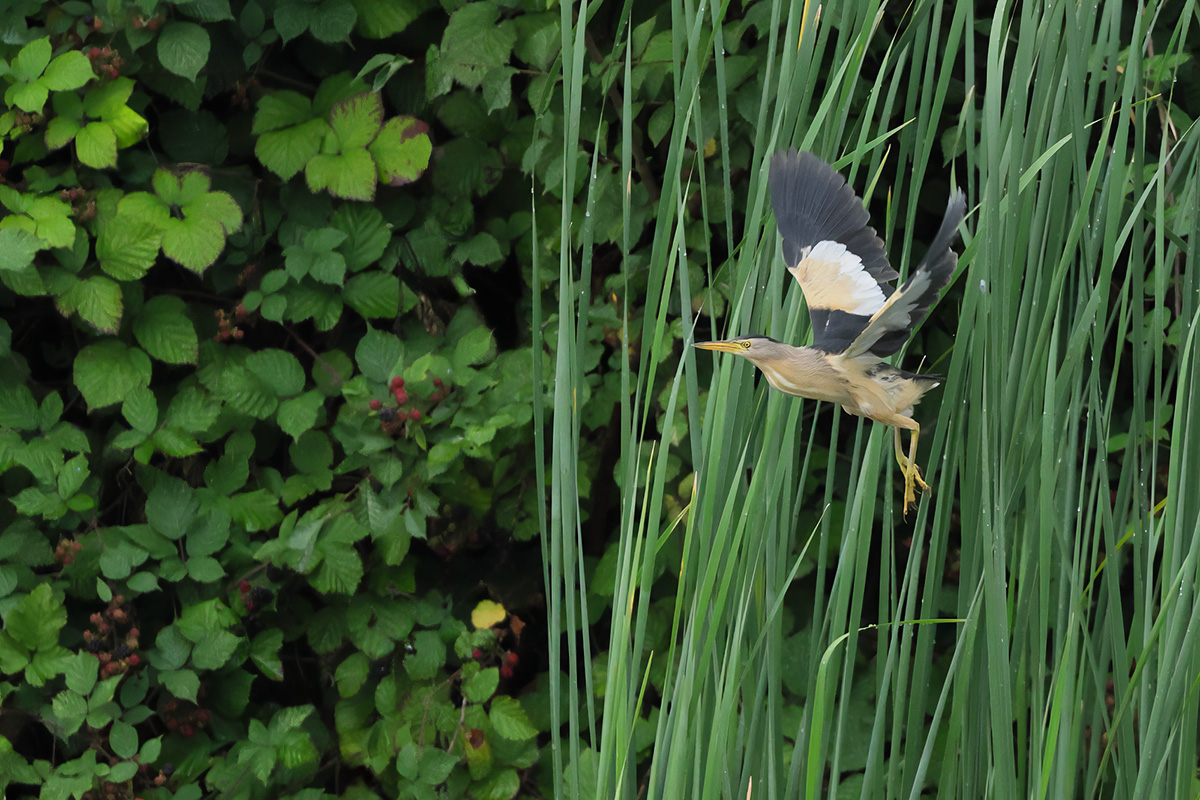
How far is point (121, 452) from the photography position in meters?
1.04

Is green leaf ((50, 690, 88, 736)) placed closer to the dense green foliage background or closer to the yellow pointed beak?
the dense green foliage background

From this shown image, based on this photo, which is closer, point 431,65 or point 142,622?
point 431,65

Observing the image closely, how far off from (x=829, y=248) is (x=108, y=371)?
2.64 feet

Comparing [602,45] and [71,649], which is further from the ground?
[602,45]

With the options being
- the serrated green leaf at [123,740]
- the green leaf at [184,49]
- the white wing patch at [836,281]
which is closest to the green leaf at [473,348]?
the green leaf at [184,49]

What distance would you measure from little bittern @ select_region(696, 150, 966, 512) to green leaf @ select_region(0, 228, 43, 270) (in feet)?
2.47

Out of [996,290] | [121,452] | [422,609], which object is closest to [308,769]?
[422,609]

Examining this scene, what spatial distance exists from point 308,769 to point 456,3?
746mm

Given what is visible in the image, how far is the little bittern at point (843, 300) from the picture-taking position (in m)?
0.33

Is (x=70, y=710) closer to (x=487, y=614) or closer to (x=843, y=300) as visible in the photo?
(x=487, y=614)

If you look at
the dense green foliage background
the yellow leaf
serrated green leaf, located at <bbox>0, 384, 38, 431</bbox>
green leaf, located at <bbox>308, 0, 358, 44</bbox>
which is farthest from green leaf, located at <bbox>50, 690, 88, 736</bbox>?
green leaf, located at <bbox>308, 0, 358, 44</bbox>

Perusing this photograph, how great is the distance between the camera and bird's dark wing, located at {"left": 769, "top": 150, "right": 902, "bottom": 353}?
1.12 ft

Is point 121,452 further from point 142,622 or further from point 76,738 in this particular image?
point 76,738

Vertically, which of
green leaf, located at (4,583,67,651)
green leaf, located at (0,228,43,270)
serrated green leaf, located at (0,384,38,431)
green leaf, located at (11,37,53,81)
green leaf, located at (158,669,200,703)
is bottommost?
green leaf, located at (158,669,200,703)
